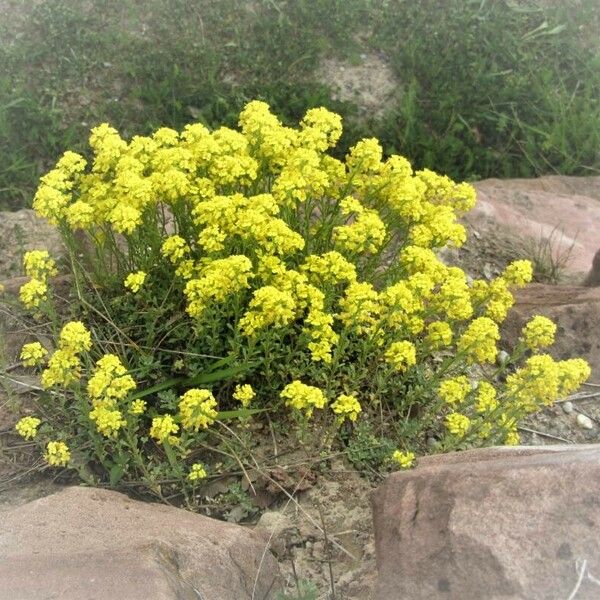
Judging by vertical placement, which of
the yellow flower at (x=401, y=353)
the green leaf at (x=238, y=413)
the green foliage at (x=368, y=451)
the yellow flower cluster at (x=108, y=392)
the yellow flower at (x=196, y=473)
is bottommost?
the green foliage at (x=368, y=451)

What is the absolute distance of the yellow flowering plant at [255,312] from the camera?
12.4 ft

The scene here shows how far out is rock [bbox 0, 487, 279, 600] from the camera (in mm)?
2787

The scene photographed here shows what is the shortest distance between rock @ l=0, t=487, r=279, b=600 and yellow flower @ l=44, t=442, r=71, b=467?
20cm

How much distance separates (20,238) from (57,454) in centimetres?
220

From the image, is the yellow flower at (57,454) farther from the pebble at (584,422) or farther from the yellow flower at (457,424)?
the pebble at (584,422)

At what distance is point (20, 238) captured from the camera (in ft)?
18.3

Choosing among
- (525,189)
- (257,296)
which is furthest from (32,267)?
(525,189)

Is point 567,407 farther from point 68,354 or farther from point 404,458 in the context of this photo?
point 68,354

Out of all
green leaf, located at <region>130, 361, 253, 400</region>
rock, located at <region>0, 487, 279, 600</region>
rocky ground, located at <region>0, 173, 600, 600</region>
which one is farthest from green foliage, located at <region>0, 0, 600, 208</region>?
rock, located at <region>0, 487, 279, 600</region>

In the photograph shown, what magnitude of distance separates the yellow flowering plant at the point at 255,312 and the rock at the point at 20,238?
1130 mm

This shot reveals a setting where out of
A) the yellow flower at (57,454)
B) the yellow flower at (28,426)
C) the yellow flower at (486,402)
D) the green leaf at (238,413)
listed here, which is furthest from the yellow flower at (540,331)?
the yellow flower at (28,426)

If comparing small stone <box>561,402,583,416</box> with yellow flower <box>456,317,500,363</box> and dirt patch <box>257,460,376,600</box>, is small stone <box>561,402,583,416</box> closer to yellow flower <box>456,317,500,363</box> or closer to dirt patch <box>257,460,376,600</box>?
yellow flower <box>456,317,500,363</box>

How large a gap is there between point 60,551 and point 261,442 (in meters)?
1.38

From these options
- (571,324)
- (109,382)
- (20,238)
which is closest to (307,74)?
(20,238)
